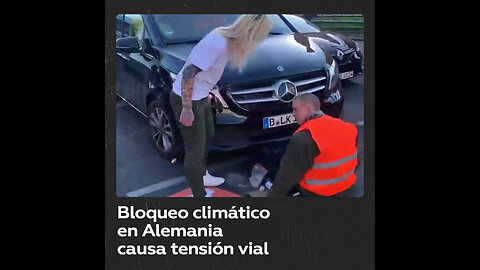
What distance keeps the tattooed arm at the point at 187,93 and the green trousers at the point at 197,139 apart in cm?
2

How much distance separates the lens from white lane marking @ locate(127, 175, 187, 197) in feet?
12.6

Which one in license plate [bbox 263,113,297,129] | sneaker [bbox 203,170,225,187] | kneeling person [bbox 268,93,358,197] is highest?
license plate [bbox 263,113,297,129]

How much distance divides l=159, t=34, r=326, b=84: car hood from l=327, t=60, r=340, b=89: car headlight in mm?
53

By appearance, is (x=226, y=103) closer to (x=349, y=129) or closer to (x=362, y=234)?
(x=349, y=129)

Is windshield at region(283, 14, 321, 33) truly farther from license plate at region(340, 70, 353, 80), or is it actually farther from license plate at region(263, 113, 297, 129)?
license plate at region(263, 113, 297, 129)

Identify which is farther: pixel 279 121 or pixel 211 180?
pixel 211 180

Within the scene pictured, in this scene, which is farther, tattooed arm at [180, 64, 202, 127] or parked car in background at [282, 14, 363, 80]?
parked car in background at [282, 14, 363, 80]

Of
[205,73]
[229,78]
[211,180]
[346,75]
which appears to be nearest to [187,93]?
[205,73]

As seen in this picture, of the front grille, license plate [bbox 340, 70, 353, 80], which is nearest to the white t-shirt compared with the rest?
the front grille

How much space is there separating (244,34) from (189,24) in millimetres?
369

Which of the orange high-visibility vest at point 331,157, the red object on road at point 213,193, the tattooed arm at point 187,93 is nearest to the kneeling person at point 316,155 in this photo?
the orange high-visibility vest at point 331,157

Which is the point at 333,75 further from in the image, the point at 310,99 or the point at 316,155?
the point at 316,155

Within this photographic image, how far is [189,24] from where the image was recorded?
3721 millimetres

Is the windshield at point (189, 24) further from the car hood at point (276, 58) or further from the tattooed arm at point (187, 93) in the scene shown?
the tattooed arm at point (187, 93)
